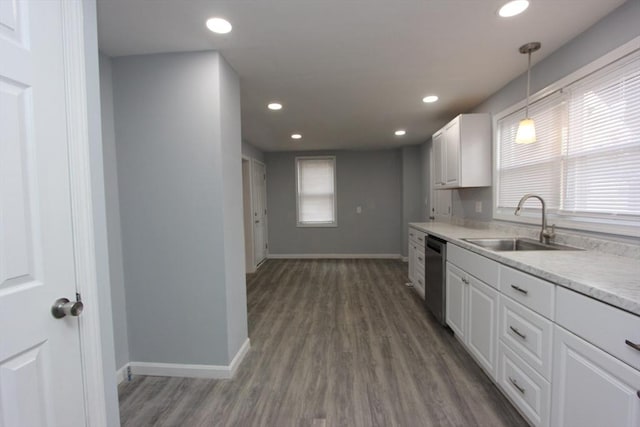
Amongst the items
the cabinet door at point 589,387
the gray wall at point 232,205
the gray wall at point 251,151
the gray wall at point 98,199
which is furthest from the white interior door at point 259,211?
the cabinet door at point 589,387

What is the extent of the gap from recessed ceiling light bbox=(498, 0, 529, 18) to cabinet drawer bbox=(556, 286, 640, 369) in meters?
1.53

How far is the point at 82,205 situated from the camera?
3.40ft

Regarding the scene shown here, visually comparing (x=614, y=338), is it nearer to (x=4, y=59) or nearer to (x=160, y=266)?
(x=4, y=59)

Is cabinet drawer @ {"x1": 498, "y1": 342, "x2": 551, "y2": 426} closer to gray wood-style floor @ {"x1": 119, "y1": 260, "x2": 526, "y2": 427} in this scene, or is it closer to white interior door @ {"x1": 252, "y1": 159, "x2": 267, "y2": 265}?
gray wood-style floor @ {"x1": 119, "y1": 260, "x2": 526, "y2": 427}

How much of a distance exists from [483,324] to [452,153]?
197cm

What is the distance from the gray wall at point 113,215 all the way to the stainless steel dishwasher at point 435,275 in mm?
2749

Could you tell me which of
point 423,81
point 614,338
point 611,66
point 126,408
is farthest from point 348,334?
point 611,66

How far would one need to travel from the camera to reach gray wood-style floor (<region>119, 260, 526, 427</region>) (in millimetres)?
1656

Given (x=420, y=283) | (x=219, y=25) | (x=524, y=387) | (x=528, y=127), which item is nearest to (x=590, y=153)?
(x=528, y=127)

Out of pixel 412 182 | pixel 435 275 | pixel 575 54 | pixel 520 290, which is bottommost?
pixel 435 275

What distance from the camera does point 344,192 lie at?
605 centimetres

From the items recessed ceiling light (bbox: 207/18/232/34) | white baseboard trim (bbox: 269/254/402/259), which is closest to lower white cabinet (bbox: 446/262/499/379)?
recessed ceiling light (bbox: 207/18/232/34)

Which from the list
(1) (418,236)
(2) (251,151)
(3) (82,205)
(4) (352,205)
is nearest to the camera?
(3) (82,205)

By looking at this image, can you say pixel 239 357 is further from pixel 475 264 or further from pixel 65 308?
pixel 475 264
